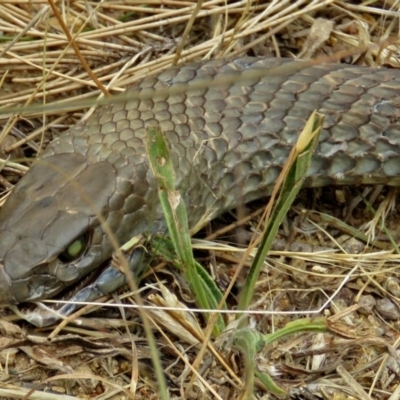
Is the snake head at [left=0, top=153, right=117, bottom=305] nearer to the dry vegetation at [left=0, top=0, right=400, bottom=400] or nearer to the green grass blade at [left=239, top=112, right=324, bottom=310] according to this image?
the dry vegetation at [left=0, top=0, right=400, bottom=400]

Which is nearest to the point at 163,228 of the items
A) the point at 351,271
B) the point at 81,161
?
the point at 81,161

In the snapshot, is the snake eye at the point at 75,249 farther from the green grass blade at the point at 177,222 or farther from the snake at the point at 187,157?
the green grass blade at the point at 177,222

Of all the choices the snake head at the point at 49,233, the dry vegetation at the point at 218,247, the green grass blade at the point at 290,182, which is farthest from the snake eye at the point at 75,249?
the green grass blade at the point at 290,182

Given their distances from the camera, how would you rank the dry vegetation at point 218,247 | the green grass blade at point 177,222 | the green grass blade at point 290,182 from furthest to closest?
1. the dry vegetation at point 218,247
2. the green grass blade at point 177,222
3. the green grass blade at point 290,182

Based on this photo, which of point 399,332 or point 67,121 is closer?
point 399,332

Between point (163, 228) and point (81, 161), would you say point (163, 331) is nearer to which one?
point (163, 228)

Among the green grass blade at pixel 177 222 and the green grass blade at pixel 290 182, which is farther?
the green grass blade at pixel 177 222

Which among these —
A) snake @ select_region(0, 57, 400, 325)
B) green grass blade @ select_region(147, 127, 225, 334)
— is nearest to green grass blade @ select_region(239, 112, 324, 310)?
green grass blade @ select_region(147, 127, 225, 334)
